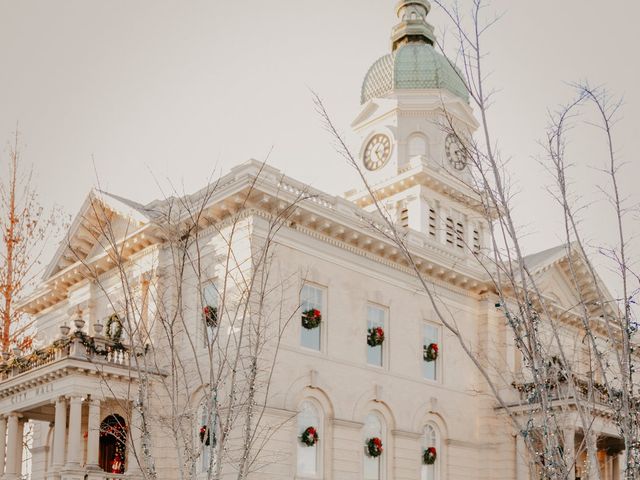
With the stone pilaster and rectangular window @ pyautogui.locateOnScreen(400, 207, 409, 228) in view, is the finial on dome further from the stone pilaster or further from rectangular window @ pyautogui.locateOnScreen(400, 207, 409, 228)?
the stone pilaster

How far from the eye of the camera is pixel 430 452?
2703cm

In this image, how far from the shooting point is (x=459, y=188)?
38375mm

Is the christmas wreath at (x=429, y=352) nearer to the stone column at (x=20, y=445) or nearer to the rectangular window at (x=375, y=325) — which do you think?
the rectangular window at (x=375, y=325)

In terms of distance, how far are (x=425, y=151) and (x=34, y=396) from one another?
20522 mm

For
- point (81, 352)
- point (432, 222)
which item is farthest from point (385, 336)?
point (432, 222)

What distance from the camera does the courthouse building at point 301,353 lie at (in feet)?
74.6

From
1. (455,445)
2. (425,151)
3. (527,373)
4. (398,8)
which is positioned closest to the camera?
(455,445)

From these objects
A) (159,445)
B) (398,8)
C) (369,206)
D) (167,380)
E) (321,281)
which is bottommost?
(159,445)

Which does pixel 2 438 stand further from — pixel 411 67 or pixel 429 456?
pixel 411 67

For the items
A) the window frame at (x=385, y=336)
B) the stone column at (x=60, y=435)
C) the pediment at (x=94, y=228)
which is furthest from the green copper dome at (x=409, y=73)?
the stone column at (x=60, y=435)

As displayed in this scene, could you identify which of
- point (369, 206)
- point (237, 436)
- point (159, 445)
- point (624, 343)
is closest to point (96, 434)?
point (159, 445)

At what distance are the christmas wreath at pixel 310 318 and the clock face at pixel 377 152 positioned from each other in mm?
15153

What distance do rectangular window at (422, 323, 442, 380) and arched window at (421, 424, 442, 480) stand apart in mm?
1680

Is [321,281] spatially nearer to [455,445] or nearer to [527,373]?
[455,445]
